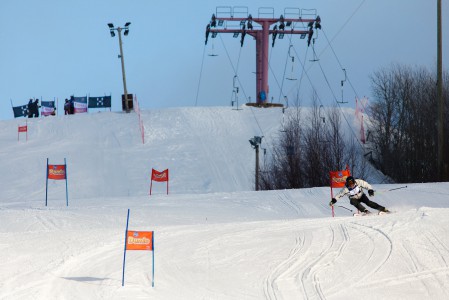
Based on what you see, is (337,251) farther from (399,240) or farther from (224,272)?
(224,272)

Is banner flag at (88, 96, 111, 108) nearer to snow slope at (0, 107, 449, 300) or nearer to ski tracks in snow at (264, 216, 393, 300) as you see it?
snow slope at (0, 107, 449, 300)

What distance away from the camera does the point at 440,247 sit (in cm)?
1556

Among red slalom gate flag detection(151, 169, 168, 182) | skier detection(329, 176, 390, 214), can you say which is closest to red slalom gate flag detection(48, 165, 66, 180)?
red slalom gate flag detection(151, 169, 168, 182)

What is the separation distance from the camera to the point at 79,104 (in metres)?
63.3

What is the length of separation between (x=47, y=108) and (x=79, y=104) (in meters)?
2.83

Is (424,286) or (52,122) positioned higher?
(52,122)

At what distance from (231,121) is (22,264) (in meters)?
39.5

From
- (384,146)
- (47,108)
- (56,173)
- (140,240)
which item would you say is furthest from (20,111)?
(140,240)

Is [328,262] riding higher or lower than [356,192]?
lower

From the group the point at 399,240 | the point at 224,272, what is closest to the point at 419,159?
the point at 399,240

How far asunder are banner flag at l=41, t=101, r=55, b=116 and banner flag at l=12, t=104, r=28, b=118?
7.72 ft

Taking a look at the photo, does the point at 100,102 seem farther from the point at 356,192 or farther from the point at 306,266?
the point at 306,266

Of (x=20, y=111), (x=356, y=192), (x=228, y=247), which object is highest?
(x=20, y=111)

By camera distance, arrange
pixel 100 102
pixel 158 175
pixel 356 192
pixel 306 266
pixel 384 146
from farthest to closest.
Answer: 1. pixel 100 102
2. pixel 384 146
3. pixel 158 175
4. pixel 356 192
5. pixel 306 266
